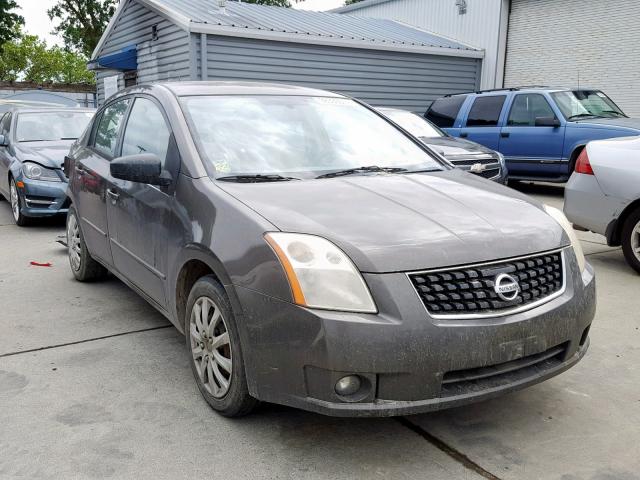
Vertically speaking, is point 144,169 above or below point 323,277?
above

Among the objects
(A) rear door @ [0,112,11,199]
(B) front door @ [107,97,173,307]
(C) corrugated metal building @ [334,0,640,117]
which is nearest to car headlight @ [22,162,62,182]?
(A) rear door @ [0,112,11,199]

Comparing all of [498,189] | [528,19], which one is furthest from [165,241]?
[528,19]

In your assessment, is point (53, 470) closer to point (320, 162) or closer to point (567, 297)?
point (320, 162)

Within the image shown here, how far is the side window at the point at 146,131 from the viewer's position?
3.65 meters

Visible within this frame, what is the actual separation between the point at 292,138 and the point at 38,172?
5369 millimetres

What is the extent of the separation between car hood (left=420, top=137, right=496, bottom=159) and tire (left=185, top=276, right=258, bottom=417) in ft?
18.7

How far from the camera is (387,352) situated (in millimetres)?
2379

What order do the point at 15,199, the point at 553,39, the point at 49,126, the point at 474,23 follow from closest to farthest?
the point at 15,199 → the point at 49,126 → the point at 553,39 → the point at 474,23

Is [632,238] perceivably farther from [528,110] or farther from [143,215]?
[528,110]

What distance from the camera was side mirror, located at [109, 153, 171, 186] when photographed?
11.0ft

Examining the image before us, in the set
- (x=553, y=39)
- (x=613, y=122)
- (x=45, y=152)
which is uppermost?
(x=553, y=39)

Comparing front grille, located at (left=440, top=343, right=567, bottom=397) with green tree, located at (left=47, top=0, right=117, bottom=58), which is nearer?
front grille, located at (left=440, top=343, right=567, bottom=397)

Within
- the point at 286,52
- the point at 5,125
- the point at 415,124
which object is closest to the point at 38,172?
the point at 5,125

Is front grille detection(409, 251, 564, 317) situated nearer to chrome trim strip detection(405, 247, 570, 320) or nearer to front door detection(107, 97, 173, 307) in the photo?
chrome trim strip detection(405, 247, 570, 320)
